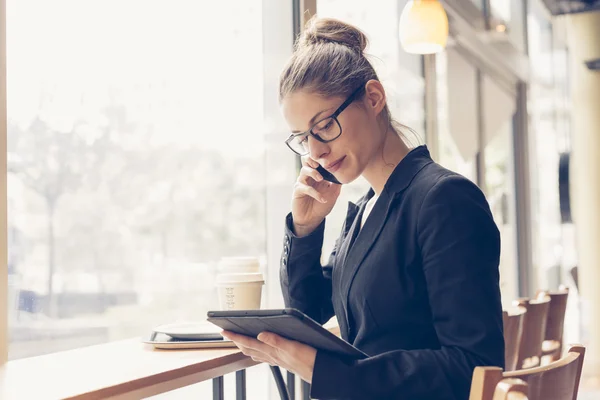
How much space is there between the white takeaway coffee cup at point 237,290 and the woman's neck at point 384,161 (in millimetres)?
462

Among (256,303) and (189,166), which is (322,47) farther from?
(189,166)

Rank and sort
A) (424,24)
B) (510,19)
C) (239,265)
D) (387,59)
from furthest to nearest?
(510,19) → (387,59) → (424,24) → (239,265)

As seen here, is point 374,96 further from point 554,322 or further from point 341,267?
point 554,322

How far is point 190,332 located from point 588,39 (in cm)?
570

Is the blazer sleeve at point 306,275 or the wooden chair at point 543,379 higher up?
the blazer sleeve at point 306,275

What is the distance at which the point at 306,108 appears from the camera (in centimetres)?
137

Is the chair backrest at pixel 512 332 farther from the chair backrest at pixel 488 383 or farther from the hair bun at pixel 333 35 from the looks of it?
the chair backrest at pixel 488 383

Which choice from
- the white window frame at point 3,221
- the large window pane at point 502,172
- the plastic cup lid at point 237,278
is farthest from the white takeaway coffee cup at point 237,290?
the large window pane at point 502,172

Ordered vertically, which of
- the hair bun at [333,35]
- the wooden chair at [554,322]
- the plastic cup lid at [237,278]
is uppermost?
the hair bun at [333,35]

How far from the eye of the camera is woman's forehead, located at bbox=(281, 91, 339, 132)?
136cm

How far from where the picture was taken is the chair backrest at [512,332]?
6.06 ft

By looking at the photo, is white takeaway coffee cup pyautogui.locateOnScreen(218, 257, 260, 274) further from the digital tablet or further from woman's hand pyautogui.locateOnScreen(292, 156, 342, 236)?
the digital tablet

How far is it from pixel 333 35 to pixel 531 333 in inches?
40.8

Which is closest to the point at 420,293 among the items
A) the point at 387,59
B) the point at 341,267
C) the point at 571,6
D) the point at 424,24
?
the point at 341,267
